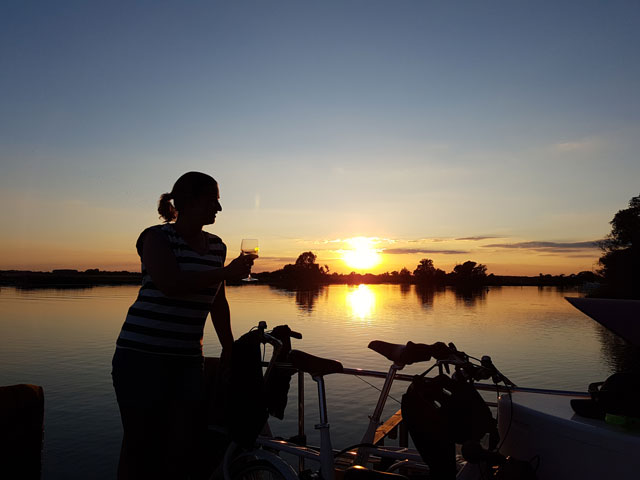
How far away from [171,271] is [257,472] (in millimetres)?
1476

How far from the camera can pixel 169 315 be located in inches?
110

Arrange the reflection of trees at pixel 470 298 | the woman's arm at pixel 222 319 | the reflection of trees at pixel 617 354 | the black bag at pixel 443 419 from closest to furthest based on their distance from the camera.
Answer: the black bag at pixel 443 419 → the woman's arm at pixel 222 319 → the reflection of trees at pixel 617 354 → the reflection of trees at pixel 470 298

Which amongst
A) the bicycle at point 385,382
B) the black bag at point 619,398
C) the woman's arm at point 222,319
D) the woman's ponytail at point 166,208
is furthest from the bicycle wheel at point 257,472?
the black bag at point 619,398

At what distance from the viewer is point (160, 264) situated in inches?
107

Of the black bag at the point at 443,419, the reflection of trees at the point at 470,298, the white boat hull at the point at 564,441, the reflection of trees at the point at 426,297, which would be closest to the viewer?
the white boat hull at the point at 564,441

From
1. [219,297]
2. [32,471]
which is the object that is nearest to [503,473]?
[219,297]

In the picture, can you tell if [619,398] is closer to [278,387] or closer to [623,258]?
[278,387]

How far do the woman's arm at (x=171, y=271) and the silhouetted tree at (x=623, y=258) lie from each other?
44481 mm

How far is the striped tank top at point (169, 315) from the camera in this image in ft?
9.05

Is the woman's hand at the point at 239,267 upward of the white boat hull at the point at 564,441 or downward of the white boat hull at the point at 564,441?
upward

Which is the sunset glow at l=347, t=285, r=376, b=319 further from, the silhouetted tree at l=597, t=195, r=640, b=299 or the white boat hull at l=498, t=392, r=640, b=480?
the white boat hull at l=498, t=392, r=640, b=480

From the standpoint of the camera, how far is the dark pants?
2758mm

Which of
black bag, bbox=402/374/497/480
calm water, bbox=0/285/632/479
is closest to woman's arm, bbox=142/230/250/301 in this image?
black bag, bbox=402/374/497/480

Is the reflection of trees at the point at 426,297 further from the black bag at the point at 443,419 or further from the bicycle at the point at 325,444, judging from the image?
the black bag at the point at 443,419
